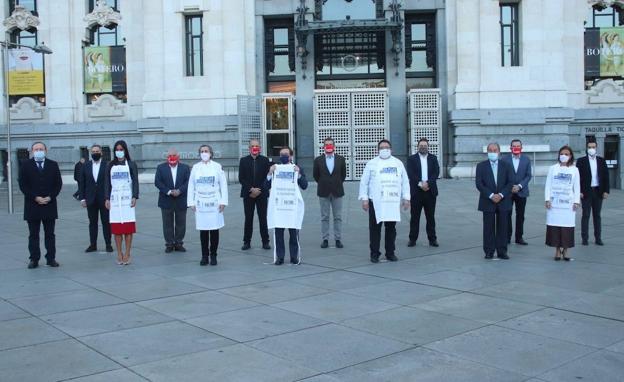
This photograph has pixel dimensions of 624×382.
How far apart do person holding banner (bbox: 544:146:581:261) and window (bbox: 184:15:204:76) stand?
19.8m

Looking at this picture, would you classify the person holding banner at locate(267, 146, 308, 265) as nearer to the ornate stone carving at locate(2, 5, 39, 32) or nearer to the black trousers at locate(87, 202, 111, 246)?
the black trousers at locate(87, 202, 111, 246)

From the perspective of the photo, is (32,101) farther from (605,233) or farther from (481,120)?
(605,233)

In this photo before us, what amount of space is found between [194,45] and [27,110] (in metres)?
9.63

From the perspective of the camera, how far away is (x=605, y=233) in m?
14.1

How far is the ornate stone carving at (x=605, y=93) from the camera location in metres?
28.1

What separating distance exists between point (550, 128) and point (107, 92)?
19.9m

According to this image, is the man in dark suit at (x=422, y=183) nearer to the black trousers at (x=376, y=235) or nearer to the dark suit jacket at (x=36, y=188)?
the black trousers at (x=376, y=235)

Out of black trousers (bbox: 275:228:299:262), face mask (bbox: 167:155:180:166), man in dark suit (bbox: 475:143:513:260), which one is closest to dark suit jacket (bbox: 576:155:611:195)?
man in dark suit (bbox: 475:143:513:260)

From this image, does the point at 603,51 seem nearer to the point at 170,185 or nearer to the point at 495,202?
the point at 495,202

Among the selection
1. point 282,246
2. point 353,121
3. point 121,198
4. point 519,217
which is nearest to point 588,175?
point 519,217

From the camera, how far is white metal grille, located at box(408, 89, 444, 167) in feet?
88.6

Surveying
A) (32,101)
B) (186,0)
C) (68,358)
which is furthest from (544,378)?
(32,101)

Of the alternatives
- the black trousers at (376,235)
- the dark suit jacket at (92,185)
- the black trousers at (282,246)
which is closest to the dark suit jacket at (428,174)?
the black trousers at (376,235)

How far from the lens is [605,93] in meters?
28.2
